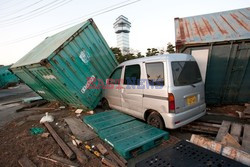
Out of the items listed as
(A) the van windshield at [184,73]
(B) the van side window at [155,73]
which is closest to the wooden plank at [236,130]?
(A) the van windshield at [184,73]

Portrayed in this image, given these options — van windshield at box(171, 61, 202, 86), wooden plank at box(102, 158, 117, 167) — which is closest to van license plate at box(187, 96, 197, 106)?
van windshield at box(171, 61, 202, 86)

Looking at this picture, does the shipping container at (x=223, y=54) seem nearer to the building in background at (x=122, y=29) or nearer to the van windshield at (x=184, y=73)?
the van windshield at (x=184, y=73)

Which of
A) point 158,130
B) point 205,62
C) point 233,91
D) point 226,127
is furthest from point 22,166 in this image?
point 233,91

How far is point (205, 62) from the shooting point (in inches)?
205

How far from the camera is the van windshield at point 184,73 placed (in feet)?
10.1

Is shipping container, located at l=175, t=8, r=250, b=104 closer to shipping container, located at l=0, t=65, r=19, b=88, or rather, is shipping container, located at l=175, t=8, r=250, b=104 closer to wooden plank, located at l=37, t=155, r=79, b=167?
wooden plank, located at l=37, t=155, r=79, b=167

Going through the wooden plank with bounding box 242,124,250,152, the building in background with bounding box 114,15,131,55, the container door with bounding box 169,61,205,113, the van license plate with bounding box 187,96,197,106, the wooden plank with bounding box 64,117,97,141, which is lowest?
the wooden plank with bounding box 64,117,97,141

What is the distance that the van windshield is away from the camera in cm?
308

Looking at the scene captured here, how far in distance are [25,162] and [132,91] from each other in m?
2.81

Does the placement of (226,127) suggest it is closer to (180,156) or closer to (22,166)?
(180,156)

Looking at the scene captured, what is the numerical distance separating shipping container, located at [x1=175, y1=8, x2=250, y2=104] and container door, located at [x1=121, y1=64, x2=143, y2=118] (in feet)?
8.40

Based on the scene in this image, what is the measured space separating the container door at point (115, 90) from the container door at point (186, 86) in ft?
6.39

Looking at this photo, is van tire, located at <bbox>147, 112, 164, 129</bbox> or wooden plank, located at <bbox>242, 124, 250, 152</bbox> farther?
van tire, located at <bbox>147, 112, 164, 129</bbox>

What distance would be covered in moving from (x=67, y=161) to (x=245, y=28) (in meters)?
6.72
